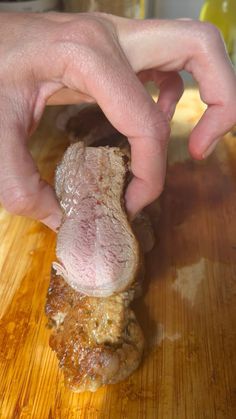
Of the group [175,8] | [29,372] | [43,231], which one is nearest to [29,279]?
[43,231]

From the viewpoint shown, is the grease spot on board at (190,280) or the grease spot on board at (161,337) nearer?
the grease spot on board at (161,337)

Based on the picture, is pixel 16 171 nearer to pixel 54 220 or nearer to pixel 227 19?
pixel 54 220

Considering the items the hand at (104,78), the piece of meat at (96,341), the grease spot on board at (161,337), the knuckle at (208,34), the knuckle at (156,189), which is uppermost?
the knuckle at (208,34)

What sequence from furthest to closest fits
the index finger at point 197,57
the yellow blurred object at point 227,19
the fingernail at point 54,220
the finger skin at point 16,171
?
the yellow blurred object at point 227,19, the fingernail at point 54,220, the index finger at point 197,57, the finger skin at point 16,171

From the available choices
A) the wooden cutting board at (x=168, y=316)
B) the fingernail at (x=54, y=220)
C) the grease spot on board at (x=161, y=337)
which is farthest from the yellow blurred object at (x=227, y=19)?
the grease spot on board at (x=161, y=337)

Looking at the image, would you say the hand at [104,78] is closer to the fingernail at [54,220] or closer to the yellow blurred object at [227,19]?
the fingernail at [54,220]

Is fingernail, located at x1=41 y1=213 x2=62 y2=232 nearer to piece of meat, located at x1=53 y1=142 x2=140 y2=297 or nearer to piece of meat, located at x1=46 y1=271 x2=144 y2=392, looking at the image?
piece of meat, located at x1=53 y1=142 x2=140 y2=297

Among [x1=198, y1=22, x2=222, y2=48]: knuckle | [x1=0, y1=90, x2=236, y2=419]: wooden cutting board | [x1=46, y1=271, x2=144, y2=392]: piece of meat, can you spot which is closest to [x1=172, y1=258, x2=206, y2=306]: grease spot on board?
[x1=0, y1=90, x2=236, y2=419]: wooden cutting board
